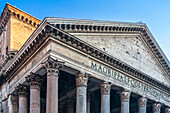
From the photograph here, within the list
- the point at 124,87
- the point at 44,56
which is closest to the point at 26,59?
the point at 44,56

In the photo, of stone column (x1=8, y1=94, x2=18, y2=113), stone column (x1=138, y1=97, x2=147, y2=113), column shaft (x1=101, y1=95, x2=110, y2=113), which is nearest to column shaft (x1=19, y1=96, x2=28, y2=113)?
stone column (x1=8, y1=94, x2=18, y2=113)

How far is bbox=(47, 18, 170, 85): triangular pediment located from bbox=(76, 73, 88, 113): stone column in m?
2.14

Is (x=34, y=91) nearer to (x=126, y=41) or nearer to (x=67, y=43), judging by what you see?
(x=67, y=43)

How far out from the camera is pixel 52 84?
12.2 m

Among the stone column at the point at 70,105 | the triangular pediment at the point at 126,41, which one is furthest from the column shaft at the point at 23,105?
the triangular pediment at the point at 126,41

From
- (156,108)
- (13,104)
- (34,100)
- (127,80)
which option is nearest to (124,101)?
(127,80)

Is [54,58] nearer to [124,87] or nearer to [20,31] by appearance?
[124,87]

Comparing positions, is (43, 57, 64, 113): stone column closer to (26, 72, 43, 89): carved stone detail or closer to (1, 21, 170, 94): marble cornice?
(1, 21, 170, 94): marble cornice

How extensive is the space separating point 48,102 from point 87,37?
4.50 metres

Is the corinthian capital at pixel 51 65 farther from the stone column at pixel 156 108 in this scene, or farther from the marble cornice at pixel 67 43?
the stone column at pixel 156 108

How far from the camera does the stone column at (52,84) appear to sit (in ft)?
39.1

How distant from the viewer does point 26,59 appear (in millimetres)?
14727

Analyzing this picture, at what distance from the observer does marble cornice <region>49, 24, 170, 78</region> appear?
45.4 ft

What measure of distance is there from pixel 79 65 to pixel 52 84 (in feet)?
6.86
